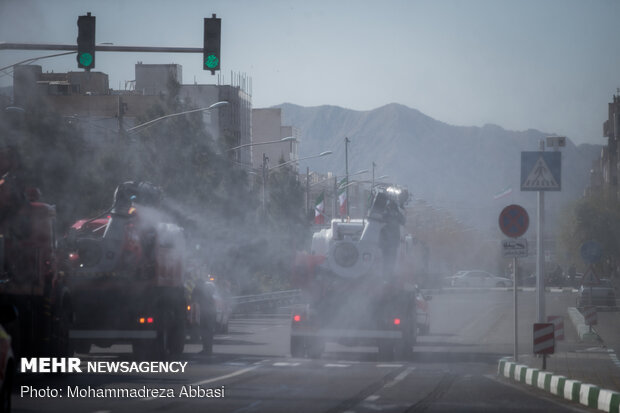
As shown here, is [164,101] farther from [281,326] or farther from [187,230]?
[187,230]

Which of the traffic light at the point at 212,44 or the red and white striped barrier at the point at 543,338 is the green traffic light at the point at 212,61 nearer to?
the traffic light at the point at 212,44

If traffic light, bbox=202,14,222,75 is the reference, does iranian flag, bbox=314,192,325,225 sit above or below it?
below

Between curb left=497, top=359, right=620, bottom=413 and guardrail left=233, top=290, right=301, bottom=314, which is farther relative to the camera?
guardrail left=233, top=290, right=301, bottom=314

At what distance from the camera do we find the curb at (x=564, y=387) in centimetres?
1466

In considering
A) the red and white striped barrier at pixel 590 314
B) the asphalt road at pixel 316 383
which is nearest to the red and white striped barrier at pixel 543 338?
the asphalt road at pixel 316 383

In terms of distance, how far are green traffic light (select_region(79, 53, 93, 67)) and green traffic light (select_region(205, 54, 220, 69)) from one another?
2080 mm

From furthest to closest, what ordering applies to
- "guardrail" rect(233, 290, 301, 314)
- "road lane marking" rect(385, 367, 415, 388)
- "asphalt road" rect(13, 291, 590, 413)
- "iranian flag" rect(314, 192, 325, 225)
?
"iranian flag" rect(314, 192, 325, 225) → "guardrail" rect(233, 290, 301, 314) → "road lane marking" rect(385, 367, 415, 388) → "asphalt road" rect(13, 291, 590, 413)

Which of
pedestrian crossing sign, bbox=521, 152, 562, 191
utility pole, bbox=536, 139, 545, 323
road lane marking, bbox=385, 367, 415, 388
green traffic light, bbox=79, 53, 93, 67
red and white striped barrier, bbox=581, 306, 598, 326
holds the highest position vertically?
green traffic light, bbox=79, 53, 93, 67

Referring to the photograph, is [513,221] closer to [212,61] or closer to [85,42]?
[212,61]

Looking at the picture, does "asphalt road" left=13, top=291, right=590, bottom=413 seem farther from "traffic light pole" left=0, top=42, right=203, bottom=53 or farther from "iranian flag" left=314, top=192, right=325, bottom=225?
"iranian flag" left=314, top=192, right=325, bottom=225

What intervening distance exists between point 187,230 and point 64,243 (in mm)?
4672

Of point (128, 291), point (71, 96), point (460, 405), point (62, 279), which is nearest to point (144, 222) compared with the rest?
point (128, 291)

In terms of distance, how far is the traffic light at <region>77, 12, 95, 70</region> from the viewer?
1923cm

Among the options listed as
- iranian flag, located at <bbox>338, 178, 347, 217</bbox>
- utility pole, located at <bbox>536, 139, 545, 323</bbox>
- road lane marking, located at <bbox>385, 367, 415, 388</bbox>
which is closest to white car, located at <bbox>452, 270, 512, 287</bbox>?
iranian flag, located at <bbox>338, 178, 347, 217</bbox>
